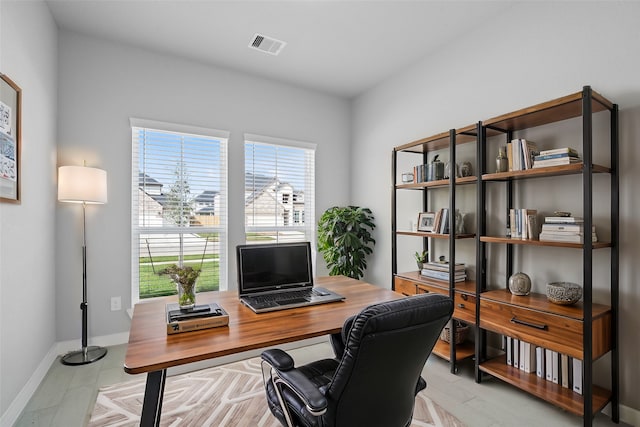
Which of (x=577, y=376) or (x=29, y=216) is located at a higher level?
(x=29, y=216)

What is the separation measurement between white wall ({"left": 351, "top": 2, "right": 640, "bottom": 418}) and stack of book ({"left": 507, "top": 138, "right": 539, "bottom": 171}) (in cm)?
46

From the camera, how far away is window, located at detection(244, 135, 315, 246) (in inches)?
153

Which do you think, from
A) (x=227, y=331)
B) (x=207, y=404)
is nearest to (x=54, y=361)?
(x=207, y=404)

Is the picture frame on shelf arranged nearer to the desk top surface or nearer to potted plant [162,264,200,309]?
the desk top surface

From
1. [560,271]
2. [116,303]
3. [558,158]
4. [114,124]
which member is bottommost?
[116,303]

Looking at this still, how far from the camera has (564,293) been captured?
2082 mm

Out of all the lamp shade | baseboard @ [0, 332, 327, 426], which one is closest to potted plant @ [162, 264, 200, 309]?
baseboard @ [0, 332, 327, 426]

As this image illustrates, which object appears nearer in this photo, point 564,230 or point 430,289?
point 564,230

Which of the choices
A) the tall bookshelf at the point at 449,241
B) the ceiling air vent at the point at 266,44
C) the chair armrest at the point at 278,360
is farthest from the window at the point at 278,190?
the chair armrest at the point at 278,360

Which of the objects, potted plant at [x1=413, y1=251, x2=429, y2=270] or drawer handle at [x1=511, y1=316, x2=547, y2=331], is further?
potted plant at [x1=413, y1=251, x2=429, y2=270]

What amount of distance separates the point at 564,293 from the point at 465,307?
0.71 m

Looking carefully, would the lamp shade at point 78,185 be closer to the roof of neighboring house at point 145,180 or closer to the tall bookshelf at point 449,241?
the roof of neighboring house at point 145,180

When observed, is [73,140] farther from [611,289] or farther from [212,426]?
[611,289]

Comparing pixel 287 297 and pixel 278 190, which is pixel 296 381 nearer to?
pixel 287 297
